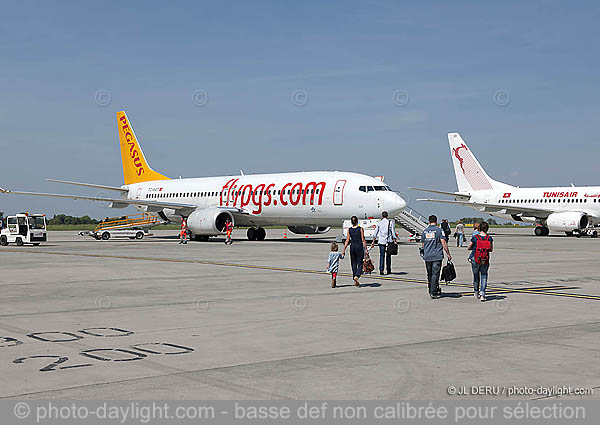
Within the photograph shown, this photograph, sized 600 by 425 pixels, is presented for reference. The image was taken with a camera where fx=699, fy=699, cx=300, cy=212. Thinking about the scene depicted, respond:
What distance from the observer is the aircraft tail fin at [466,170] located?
6253cm

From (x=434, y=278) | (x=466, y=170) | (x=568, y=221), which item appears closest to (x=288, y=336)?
(x=434, y=278)

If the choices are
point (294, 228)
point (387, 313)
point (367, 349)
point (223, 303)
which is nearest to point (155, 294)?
point (223, 303)

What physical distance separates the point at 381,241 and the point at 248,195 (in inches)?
983

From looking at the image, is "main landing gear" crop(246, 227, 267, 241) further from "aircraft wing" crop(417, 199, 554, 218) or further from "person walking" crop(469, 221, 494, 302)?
"person walking" crop(469, 221, 494, 302)

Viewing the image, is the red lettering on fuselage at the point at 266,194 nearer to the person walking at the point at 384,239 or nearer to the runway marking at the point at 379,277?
the runway marking at the point at 379,277

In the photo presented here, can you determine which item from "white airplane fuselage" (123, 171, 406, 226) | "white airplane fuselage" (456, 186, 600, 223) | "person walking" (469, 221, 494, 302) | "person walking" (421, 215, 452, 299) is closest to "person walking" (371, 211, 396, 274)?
"person walking" (421, 215, 452, 299)

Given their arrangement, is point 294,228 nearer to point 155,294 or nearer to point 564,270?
point 564,270

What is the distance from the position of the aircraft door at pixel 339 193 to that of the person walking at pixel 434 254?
947 inches

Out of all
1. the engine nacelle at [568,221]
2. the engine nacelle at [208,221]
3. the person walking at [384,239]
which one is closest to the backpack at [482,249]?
the person walking at [384,239]

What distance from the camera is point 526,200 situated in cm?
5697

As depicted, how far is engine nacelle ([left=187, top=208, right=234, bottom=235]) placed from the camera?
42375mm

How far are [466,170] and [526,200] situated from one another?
895 centimetres

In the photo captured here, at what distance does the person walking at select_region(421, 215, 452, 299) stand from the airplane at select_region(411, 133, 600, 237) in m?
39.2

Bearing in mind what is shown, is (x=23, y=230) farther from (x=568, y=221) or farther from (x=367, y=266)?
(x=568, y=221)
